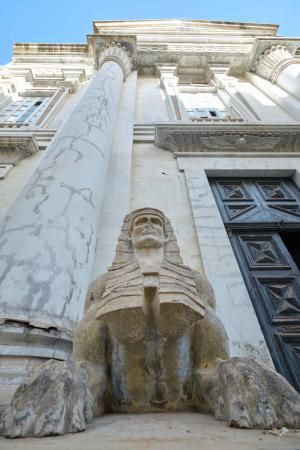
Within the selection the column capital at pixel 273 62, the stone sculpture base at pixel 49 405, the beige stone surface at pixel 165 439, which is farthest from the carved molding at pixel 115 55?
the beige stone surface at pixel 165 439

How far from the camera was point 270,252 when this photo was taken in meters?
3.87

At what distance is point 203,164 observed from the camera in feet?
17.3

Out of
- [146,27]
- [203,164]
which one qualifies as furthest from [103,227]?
[146,27]

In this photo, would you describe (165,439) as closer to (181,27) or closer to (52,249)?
(52,249)

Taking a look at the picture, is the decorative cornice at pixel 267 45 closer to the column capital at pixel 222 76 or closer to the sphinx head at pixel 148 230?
the column capital at pixel 222 76

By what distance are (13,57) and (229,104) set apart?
9.53m

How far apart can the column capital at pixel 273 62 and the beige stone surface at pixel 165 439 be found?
10.6 meters

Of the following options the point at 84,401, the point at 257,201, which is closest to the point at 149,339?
the point at 84,401

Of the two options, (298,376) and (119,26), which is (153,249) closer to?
(298,376)

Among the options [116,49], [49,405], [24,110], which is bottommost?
[49,405]

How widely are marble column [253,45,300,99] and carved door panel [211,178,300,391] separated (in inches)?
180

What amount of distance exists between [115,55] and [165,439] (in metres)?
10.3

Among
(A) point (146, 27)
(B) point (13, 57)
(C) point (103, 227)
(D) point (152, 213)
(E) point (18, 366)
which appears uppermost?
(A) point (146, 27)

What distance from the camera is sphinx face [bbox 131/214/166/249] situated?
170 centimetres
